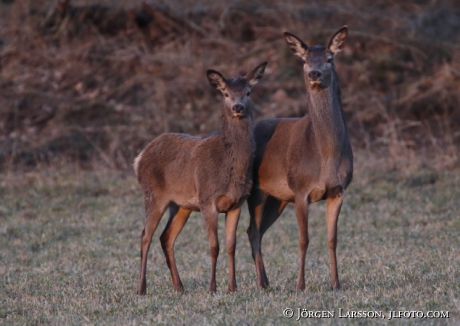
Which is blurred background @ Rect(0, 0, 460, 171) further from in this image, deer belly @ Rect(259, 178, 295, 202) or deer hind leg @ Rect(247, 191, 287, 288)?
deer belly @ Rect(259, 178, 295, 202)

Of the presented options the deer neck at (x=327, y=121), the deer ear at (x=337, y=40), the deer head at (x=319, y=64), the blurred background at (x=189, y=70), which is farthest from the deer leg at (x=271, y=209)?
the blurred background at (x=189, y=70)

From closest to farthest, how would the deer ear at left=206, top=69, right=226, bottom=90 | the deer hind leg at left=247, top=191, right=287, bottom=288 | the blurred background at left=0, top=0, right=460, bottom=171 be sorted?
the deer ear at left=206, top=69, right=226, bottom=90
the deer hind leg at left=247, top=191, right=287, bottom=288
the blurred background at left=0, top=0, right=460, bottom=171

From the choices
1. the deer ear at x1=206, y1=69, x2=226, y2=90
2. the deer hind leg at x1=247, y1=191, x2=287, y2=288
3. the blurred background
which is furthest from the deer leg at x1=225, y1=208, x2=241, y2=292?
the blurred background

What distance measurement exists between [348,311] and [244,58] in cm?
1655

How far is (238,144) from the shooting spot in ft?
28.7

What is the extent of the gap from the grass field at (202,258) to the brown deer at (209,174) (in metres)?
0.58

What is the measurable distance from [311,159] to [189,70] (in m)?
13.9

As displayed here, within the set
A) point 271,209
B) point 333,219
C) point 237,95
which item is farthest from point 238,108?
point 271,209

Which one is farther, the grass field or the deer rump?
the deer rump

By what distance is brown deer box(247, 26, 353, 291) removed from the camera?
28.2 ft

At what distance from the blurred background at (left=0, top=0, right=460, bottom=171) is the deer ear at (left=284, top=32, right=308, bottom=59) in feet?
28.8

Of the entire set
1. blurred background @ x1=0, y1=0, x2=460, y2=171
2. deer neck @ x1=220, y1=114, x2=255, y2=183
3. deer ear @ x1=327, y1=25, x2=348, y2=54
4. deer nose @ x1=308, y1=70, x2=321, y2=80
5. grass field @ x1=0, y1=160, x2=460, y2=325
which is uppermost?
deer ear @ x1=327, y1=25, x2=348, y2=54

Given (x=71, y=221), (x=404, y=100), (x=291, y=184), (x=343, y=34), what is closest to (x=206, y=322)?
(x=291, y=184)

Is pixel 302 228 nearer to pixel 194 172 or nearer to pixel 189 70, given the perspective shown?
pixel 194 172
